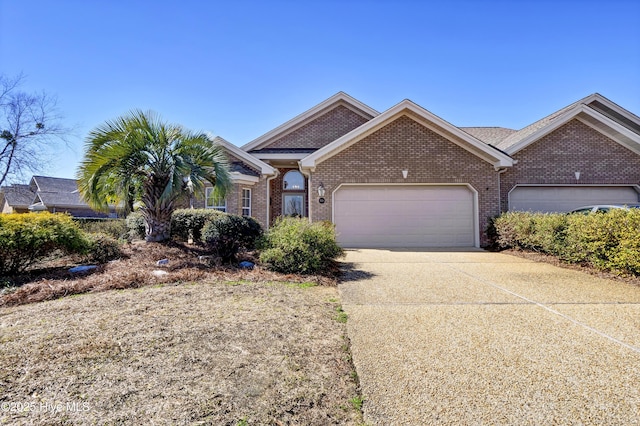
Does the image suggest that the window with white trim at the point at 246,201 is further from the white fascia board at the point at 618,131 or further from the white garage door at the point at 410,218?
the white fascia board at the point at 618,131

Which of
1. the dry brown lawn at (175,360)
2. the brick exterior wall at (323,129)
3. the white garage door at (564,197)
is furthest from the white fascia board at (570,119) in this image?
the dry brown lawn at (175,360)

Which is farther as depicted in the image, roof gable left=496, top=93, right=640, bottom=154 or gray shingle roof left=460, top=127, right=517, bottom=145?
gray shingle roof left=460, top=127, right=517, bottom=145

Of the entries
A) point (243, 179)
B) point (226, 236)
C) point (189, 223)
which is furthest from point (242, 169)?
point (226, 236)

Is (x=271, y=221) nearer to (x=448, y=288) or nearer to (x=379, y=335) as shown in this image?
(x=448, y=288)

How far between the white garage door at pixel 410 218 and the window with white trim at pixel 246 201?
171 inches

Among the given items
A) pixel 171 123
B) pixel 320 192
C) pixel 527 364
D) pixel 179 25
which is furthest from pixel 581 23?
pixel 171 123

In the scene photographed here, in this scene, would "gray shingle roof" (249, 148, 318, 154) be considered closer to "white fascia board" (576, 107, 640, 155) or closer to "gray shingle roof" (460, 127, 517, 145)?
"gray shingle roof" (460, 127, 517, 145)

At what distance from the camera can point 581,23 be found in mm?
9938

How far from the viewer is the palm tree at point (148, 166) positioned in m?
8.39

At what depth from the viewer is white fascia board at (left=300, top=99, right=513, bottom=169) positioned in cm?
1206

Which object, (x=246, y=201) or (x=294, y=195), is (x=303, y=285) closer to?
(x=246, y=201)

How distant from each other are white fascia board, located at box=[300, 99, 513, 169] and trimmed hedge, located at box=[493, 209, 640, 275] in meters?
3.08

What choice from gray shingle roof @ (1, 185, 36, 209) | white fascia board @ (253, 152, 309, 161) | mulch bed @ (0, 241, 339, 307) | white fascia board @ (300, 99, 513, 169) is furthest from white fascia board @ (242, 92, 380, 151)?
gray shingle roof @ (1, 185, 36, 209)

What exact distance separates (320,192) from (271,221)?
4219 millimetres
